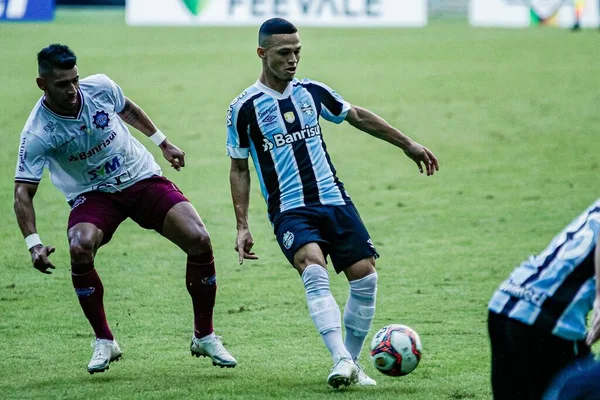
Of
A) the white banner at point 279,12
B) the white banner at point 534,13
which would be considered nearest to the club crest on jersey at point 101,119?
the white banner at point 279,12

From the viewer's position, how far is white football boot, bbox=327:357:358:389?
20.6ft

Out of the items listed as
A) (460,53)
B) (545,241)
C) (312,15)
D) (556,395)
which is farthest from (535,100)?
(556,395)

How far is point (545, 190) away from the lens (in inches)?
534

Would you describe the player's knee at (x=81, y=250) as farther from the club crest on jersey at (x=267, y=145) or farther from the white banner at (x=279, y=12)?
the white banner at (x=279, y=12)

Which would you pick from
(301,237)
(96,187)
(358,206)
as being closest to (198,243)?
(96,187)

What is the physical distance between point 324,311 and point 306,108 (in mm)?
1348

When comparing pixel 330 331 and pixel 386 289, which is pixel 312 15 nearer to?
pixel 386 289

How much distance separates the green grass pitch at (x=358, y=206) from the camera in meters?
7.25

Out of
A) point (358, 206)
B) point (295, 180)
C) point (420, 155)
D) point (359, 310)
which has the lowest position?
point (358, 206)

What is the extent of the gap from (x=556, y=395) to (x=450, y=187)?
976cm

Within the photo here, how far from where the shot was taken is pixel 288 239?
22.1 feet

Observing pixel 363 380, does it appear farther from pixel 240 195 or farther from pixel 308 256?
pixel 240 195

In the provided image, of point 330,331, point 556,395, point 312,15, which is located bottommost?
point 312,15

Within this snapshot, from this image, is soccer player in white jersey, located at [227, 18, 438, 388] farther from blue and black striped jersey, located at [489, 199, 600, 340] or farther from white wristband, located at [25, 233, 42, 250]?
blue and black striped jersey, located at [489, 199, 600, 340]
